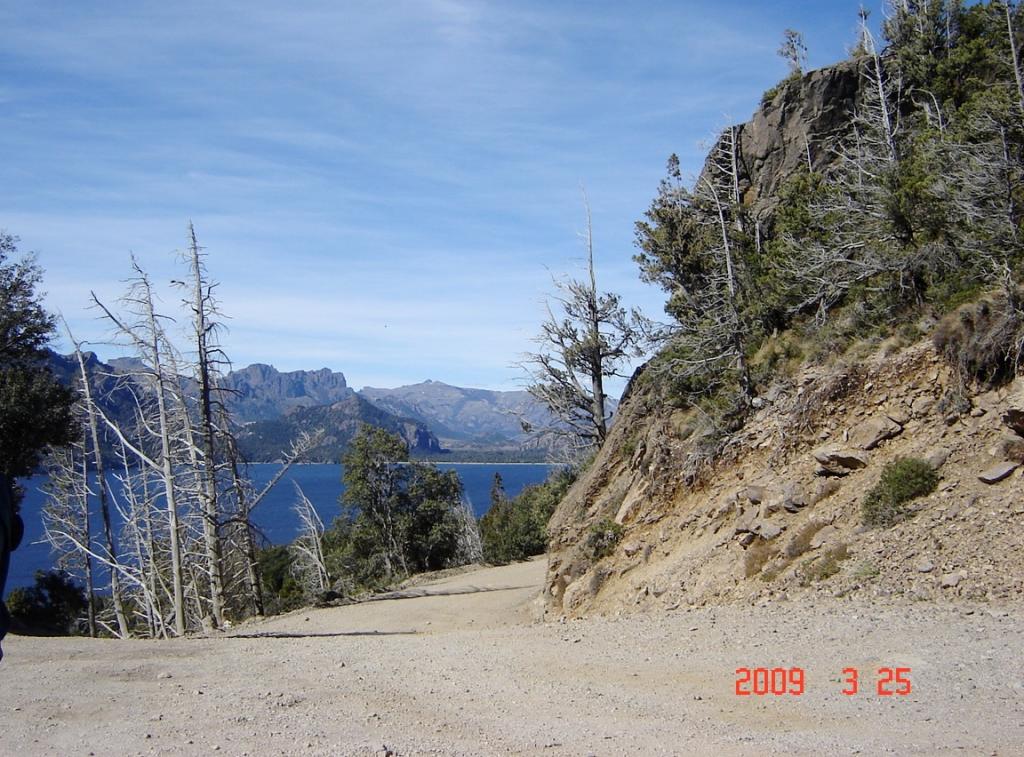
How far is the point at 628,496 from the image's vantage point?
55.0 feet

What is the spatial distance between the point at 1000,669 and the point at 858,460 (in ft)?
17.6

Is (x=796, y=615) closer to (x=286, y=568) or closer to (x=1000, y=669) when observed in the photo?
(x=1000, y=669)

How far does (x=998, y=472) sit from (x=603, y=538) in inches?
294

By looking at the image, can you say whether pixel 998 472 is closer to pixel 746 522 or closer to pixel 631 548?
pixel 746 522

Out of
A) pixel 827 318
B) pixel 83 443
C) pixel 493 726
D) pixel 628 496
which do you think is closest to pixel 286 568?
pixel 83 443

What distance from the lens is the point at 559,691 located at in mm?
8344

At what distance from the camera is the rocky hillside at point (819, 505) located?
10.4 meters

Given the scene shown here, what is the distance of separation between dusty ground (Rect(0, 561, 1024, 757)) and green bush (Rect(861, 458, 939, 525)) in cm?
166

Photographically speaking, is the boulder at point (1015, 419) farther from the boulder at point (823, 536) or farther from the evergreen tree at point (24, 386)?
the evergreen tree at point (24, 386)

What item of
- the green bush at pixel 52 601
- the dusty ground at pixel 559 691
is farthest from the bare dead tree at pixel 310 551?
the dusty ground at pixel 559 691

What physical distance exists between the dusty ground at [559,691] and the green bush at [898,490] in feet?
5.44
